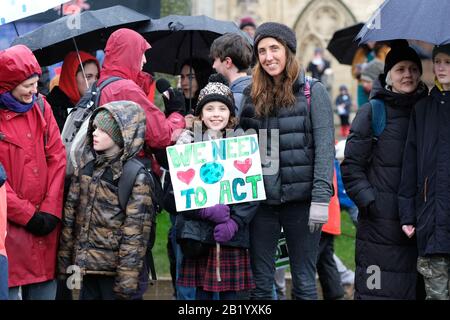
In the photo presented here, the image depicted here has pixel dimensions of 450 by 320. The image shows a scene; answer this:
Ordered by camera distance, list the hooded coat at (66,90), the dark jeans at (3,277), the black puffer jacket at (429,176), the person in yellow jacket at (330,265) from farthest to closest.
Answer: the person in yellow jacket at (330,265), the hooded coat at (66,90), the black puffer jacket at (429,176), the dark jeans at (3,277)

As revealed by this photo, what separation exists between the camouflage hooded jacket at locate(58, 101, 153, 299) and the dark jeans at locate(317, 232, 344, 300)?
2.69 metres

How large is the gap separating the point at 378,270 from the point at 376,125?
0.97 meters

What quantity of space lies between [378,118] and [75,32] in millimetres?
2477

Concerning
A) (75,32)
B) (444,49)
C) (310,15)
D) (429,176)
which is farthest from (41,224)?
(310,15)

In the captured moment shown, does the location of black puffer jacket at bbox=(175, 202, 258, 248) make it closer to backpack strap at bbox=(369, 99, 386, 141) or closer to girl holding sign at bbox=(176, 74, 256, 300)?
girl holding sign at bbox=(176, 74, 256, 300)

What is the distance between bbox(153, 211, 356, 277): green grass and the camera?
391 inches

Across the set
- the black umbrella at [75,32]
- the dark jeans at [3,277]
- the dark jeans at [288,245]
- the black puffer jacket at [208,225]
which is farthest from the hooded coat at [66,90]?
the dark jeans at [3,277]

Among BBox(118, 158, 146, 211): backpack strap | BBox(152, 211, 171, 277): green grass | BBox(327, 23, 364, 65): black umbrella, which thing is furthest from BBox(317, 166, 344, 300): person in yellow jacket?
BBox(118, 158, 146, 211): backpack strap

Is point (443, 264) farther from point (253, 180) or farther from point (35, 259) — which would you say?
point (35, 259)

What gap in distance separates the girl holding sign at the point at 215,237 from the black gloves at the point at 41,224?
0.83 meters

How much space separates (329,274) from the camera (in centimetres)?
881

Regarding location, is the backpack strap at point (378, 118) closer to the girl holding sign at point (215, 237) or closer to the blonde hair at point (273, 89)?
the blonde hair at point (273, 89)

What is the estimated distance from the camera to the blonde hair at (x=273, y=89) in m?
6.75
